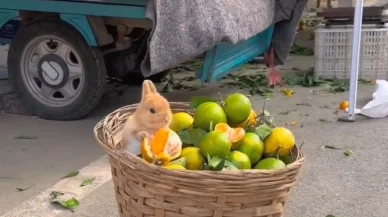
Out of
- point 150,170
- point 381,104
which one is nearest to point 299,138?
point 381,104

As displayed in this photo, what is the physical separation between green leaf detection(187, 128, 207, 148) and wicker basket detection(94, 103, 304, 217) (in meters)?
0.28

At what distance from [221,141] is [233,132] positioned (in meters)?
0.14

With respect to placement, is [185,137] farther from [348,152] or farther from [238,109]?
[348,152]

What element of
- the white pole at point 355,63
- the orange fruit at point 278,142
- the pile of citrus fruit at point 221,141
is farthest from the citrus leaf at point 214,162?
the white pole at point 355,63

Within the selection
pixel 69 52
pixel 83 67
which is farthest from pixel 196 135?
pixel 69 52

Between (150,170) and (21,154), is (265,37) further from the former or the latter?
(150,170)

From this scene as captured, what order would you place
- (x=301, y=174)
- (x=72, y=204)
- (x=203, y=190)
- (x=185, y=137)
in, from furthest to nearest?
(x=301, y=174) → (x=72, y=204) → (x=185, y=137) → (x=203, y=190)

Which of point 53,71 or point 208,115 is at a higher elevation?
point 208,115

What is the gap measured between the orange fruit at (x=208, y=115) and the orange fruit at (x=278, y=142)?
0.18 meters

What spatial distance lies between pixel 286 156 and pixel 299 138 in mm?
2407

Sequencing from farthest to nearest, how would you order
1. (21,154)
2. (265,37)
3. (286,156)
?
(265,37) → (21,154) → (286,156)

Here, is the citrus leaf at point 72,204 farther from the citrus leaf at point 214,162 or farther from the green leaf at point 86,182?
the citrus leaf at point 214,162

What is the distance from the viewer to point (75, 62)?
4.75 metres

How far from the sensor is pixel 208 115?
2.02 m
